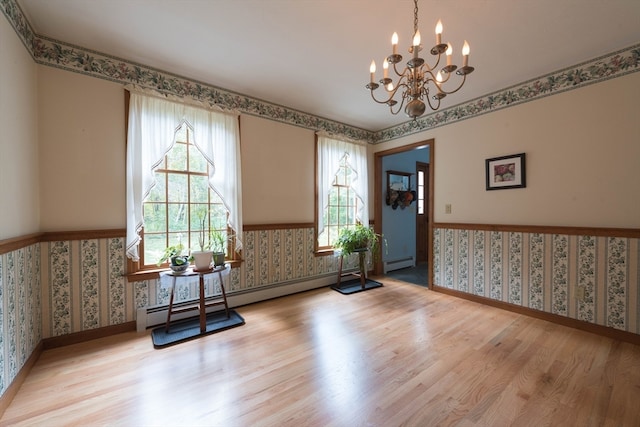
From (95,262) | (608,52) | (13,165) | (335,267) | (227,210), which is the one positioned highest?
(608,52)

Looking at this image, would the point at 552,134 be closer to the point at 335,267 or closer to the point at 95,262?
the point at 335,267

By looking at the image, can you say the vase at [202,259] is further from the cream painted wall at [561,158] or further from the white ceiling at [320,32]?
the cream painted wall at [561,158]

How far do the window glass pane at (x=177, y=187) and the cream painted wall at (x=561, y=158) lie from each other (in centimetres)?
325

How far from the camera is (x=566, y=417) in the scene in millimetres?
1410

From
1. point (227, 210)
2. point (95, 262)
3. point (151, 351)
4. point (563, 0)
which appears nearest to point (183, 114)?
point (227, 210)

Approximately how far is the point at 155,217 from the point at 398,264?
13.2 ft

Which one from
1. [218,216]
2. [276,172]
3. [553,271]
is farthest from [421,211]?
[218,216]

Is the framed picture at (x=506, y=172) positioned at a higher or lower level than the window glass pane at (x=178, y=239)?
higher

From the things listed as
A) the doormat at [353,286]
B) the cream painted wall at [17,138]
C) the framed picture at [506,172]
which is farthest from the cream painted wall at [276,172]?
the framed picture at [506,172]

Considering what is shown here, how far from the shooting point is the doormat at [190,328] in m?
2.23

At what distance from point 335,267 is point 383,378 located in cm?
228

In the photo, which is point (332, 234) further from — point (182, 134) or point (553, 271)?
point (553, 271)

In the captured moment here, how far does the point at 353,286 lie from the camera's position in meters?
3.78

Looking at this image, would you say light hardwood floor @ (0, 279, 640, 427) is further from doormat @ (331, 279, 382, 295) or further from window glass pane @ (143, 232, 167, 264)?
doormat @ (331, 279, 382, 295)
